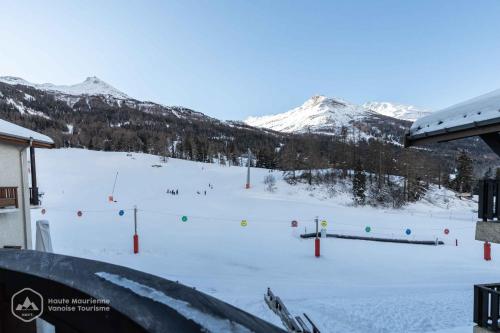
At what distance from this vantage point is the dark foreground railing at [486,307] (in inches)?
191

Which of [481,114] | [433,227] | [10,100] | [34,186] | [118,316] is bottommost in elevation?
[433,227]

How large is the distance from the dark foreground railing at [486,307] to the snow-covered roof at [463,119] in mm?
2499

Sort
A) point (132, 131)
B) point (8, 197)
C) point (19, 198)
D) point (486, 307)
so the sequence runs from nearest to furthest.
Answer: point (486, 307) → point (8, 197) → point (19, 198) → point (132, 131)

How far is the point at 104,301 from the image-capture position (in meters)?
1.23

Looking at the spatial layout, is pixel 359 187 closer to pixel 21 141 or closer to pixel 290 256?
pixel 290 256

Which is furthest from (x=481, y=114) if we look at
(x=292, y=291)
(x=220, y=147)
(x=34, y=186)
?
(x=220, y=147)

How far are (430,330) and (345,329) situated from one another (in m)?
2.16

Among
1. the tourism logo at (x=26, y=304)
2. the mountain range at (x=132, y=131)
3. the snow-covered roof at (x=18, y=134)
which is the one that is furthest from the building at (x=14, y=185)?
the mountain range at (x=132, y=131)

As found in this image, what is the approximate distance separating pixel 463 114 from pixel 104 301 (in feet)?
19.2

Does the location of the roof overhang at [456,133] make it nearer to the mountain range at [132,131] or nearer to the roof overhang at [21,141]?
the roof overhang at [21,141]

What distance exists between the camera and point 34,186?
1187cm

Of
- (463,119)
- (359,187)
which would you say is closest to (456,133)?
(463,119)

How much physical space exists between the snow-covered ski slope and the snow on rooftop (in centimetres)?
544

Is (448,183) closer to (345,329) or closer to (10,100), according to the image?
(345,329)
